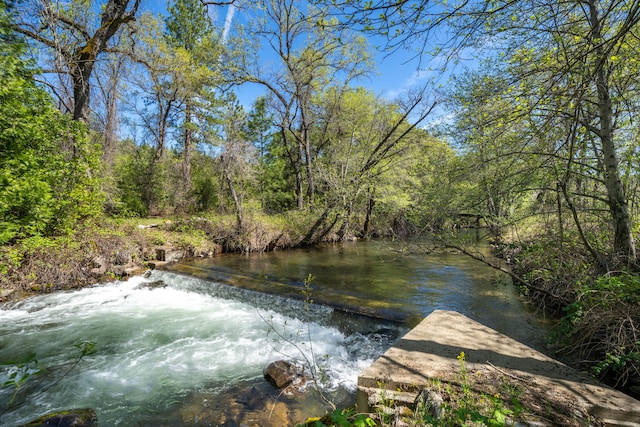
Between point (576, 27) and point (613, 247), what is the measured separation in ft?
10.8

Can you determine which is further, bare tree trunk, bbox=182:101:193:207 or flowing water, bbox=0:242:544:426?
bare tree trunk, bbox=182:101:193:207

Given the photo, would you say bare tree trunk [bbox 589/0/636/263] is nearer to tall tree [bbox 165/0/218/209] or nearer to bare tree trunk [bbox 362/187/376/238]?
bare tree trunk [bbox 362/187/376/238]

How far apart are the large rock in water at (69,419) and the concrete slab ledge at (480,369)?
9.40ft

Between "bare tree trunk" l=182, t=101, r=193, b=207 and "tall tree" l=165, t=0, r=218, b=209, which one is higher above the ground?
"tall tree" l=165, t=0, r=218, b=209

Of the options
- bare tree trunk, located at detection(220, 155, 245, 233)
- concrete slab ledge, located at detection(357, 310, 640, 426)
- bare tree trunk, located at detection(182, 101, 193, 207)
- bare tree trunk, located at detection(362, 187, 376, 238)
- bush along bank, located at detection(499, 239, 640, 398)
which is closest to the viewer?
concrete slab ledge, located at detection(357, 310, 640, 426)

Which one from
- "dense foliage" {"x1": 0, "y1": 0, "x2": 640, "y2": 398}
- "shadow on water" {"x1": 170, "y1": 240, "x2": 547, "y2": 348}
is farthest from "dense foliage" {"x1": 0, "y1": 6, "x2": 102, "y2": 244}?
"shadow on water" {"x1": 170, "y1": 240, "x2": 547, "y2": 348}

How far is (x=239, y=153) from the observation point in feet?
40.1

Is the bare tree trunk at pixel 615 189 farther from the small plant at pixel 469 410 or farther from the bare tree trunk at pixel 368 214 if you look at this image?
the bare tree trunk at pixel 368 214

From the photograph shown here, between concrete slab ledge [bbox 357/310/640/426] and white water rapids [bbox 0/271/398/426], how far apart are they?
113 centimetres

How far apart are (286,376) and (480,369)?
2475 millimetres

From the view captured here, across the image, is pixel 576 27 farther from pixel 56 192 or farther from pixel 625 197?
pixel 56 192


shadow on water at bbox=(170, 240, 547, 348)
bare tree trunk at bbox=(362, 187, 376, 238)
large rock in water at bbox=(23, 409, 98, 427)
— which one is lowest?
large rock in water at bbox=(23, 409, 98, 427)

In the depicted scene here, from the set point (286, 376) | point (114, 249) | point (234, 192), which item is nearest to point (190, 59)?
point (234, 192)

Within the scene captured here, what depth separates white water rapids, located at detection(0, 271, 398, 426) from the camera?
384 cm
